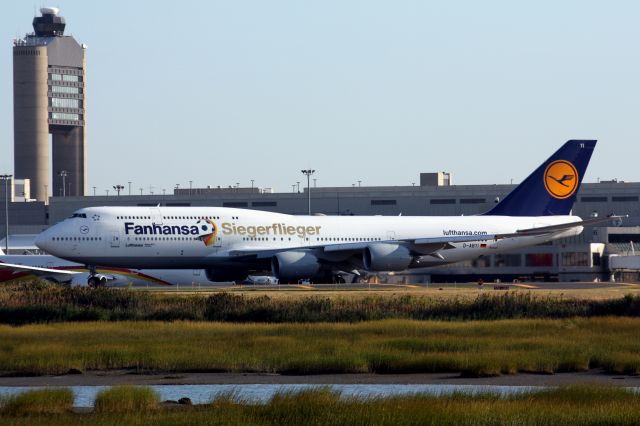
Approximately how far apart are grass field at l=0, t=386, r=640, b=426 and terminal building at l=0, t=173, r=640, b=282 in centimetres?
6384

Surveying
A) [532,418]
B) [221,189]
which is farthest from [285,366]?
[221,189]

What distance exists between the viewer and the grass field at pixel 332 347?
34.8 m

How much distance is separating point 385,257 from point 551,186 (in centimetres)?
1448

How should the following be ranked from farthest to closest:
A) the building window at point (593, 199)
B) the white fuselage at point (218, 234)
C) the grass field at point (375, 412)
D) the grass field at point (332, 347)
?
1. the building window at point (593, 199)
2. the white fuselage at point (218, 234)
3. the grass field at point (332, 347)
4. the grass field at point (375, 412)

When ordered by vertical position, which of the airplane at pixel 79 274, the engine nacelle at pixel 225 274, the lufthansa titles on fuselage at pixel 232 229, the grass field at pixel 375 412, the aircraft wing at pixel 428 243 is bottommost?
the airplane at pixel 79 274

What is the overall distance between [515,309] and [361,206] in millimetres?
89703

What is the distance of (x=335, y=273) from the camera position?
79.6 metres

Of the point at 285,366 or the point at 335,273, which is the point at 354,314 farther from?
the point at 335,273

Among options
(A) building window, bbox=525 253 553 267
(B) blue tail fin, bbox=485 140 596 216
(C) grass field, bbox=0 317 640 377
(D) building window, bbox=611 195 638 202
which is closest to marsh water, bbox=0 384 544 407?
(C) grass field, bbox=0 317 640 377

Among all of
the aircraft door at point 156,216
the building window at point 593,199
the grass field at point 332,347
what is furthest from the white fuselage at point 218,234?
the building window at point 593,199

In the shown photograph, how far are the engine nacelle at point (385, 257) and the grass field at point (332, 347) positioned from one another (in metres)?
29.7

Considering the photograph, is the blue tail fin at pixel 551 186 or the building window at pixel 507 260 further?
the building window at pixel 507 260

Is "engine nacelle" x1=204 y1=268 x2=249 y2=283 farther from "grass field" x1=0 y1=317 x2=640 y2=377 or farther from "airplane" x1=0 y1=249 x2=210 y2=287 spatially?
"grass field" x1=0 y1=317 x2=640 y2=377

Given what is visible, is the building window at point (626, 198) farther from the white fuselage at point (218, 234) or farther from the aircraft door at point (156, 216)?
the aircraft door at point (156, 216)
